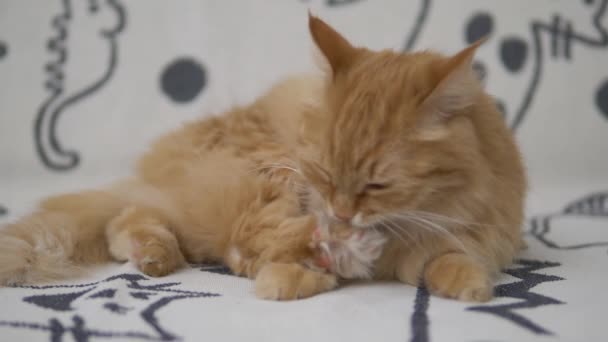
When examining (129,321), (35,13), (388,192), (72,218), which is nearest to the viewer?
(129,321)

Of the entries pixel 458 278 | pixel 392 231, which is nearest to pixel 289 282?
pixel 392 231

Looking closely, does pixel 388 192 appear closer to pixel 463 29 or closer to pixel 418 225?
pixel 418 225

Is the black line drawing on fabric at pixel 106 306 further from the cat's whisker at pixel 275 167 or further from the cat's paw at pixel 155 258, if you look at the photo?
the cat's whisker at pixel 275 167

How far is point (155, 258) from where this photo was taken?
1509 millimetres

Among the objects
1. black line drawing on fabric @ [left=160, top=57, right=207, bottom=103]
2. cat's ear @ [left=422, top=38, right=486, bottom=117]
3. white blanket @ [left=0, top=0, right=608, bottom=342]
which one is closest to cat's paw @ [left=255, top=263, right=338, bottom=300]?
cat's ear @ [left=422, top=38, right=486, bottom=117]

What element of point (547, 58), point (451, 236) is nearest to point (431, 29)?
point (547, 58)

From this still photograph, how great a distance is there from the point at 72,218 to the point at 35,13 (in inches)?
51.6

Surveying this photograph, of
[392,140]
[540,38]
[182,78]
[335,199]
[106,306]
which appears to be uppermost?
[540,38]

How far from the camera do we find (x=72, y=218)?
5.45 feet

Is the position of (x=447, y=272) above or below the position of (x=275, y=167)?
below

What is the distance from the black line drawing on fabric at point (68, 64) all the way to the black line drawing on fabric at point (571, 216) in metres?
1.92

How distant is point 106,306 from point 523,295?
921 mm

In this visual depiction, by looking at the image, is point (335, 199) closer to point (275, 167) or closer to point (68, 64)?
point (275, 167)

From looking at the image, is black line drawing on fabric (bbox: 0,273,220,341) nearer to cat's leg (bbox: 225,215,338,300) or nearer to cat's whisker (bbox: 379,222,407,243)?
cat's leg (bbox: 225,215,338,300)
